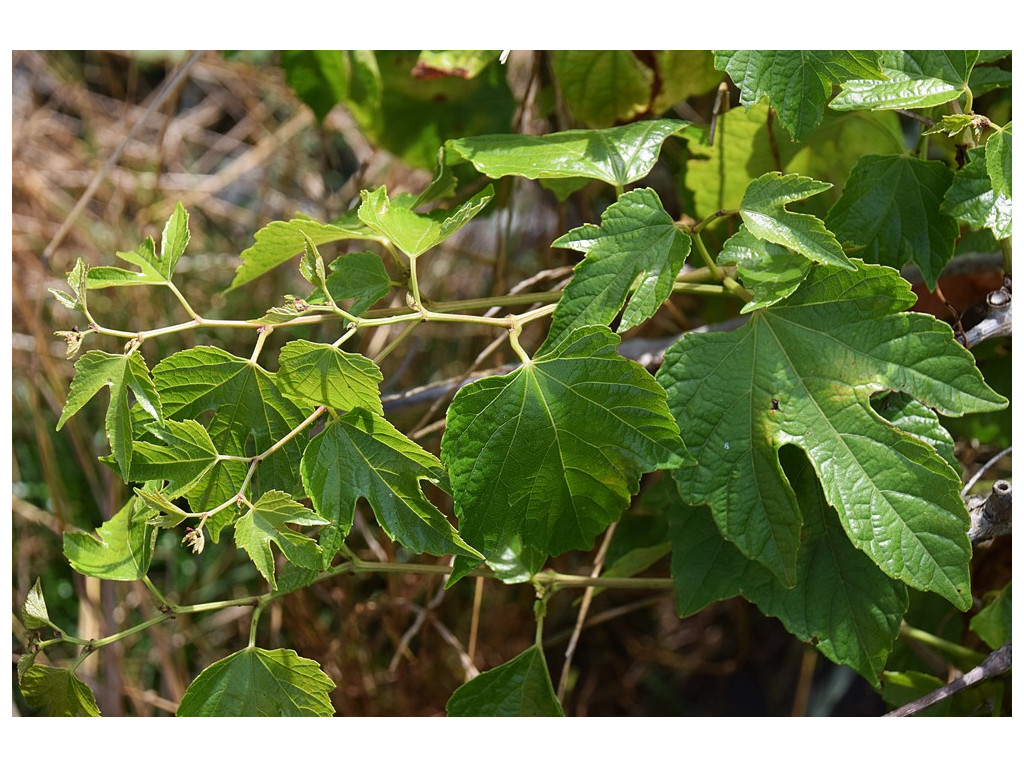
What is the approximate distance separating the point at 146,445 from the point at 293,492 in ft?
0.47

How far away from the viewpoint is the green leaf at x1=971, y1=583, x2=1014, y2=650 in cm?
102

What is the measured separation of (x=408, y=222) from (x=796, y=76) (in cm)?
42

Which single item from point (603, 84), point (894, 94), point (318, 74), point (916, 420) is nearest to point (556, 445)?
point (916, 420)

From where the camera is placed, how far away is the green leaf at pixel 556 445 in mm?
787

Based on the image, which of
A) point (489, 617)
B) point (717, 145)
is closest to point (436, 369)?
point (489, 617)

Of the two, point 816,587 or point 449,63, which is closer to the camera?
point 816,587

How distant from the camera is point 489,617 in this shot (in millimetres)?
1667

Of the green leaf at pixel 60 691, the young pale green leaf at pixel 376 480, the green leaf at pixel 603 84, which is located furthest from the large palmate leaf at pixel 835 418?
the green leaf at pixel 60 691

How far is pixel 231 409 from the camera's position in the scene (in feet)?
2.75

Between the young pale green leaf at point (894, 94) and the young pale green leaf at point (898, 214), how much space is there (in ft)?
0.29

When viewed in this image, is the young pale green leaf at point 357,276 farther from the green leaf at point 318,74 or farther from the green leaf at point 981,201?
the green leaf at point 981,201

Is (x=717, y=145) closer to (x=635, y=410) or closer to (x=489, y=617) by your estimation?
(x=635, y=410)

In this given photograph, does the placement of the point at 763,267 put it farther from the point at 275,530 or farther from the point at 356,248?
the point at 356,248

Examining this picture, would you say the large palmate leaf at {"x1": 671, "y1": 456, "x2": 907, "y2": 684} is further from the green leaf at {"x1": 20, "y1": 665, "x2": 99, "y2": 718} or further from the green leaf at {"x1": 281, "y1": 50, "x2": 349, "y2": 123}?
the green leaf at {"x1": 281, "y1": 50, "x2": 349, "y2": 123}
